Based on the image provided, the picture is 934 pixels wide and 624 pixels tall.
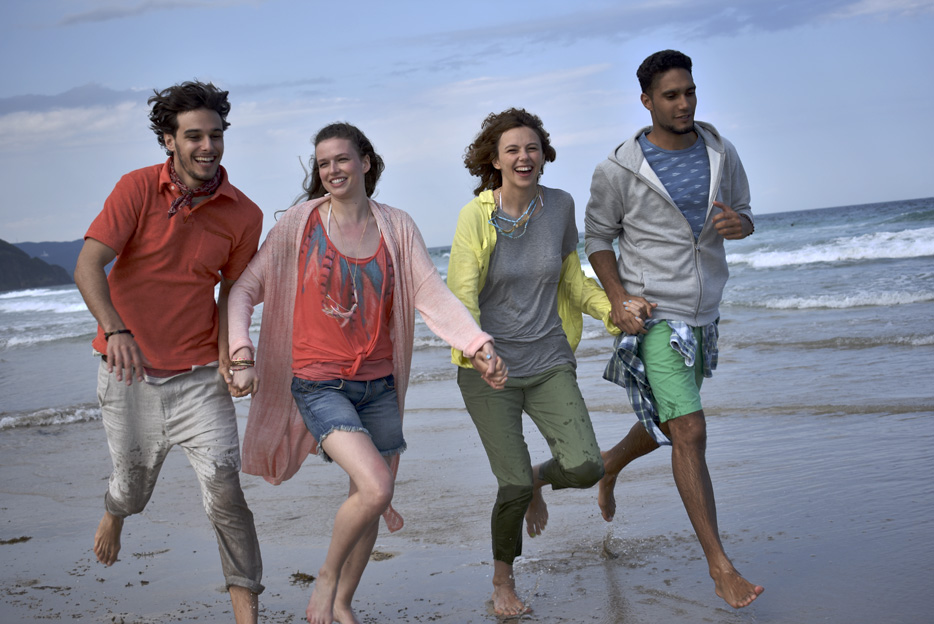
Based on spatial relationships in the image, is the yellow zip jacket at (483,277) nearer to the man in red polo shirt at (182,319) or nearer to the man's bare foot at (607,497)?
the man's bare foot at (607,497)

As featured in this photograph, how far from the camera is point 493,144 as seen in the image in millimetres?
4133

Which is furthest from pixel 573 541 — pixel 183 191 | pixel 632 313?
pixel 183 191

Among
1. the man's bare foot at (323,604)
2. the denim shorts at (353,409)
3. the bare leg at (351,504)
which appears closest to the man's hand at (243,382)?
the denim shorts at (353,409)

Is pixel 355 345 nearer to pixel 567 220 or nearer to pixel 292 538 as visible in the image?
pixel 567 220

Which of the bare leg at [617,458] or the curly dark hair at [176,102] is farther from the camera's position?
the bare leg at [617,458]

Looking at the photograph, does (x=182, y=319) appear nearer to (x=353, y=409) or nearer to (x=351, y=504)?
(x=353, y=409)

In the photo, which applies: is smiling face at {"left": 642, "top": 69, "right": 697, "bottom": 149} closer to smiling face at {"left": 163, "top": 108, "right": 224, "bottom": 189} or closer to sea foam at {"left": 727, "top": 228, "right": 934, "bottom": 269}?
smiling face at {"left": 163, "top": 108, "right": 224, "bottom": 189}

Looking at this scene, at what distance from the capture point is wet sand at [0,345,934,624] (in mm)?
3768

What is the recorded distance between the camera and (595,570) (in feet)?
13.6

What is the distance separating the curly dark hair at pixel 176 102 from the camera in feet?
11.6

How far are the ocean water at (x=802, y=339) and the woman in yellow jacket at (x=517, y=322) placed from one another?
3.75m

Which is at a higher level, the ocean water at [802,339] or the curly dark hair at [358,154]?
the curly dark hair at [358,154]

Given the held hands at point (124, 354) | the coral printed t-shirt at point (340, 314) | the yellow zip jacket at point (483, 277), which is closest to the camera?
the held hands at point (124, 354)

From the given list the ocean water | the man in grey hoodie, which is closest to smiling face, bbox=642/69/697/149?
the man in grey hoodie
